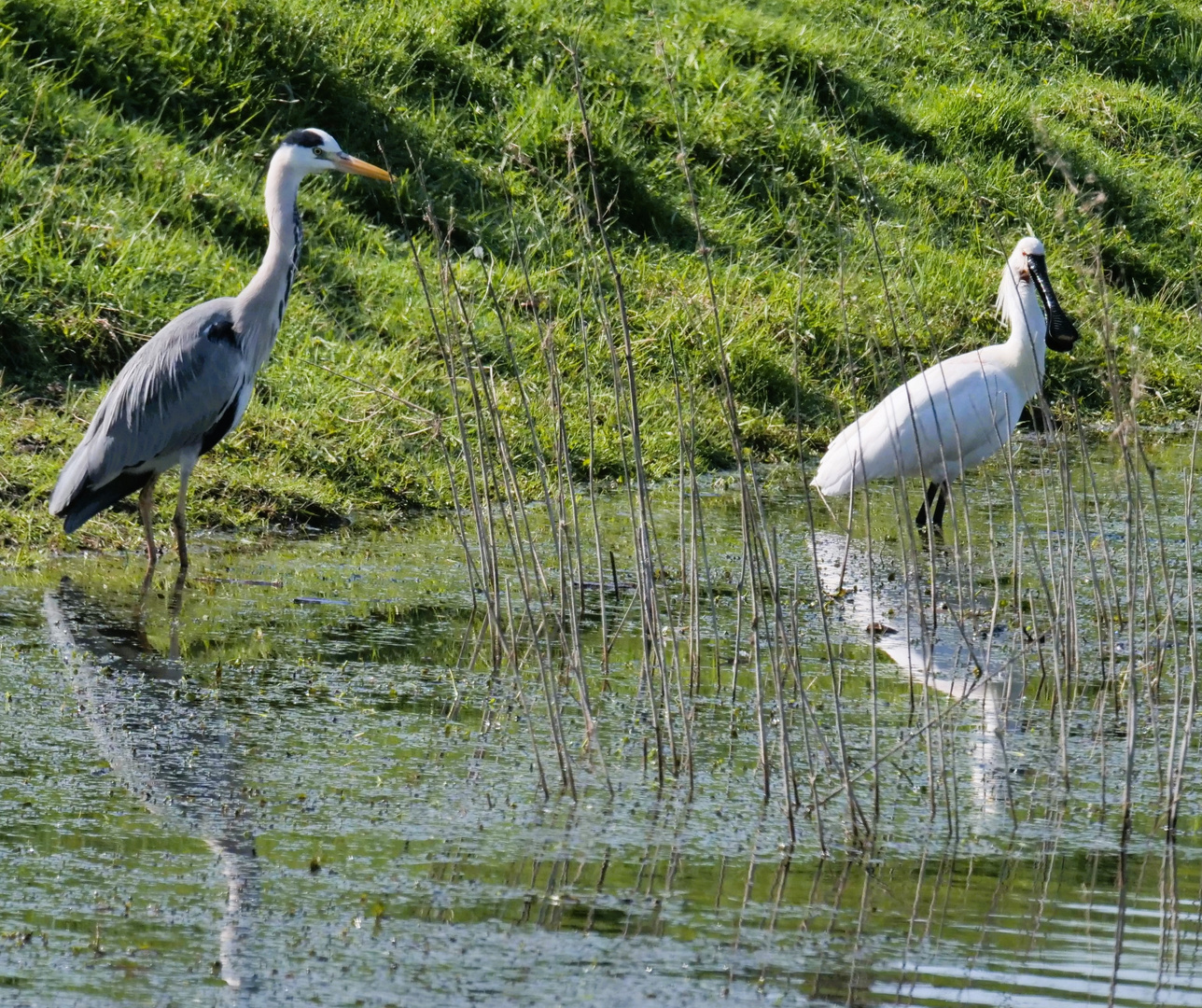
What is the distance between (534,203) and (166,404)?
2576mm

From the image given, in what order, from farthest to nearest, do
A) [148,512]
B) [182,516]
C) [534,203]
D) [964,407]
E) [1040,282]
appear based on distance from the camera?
[534,203], [1040,282], [964,407], [148,512], [182,516]

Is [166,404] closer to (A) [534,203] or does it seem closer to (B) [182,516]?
(B) [182,516]

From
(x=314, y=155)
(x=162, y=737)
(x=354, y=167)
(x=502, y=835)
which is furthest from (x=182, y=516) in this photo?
(x=502, y=835)

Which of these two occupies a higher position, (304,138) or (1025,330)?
(1025,330)

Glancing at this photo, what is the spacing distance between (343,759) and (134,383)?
9.61ft

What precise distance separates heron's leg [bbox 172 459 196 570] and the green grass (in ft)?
1.10

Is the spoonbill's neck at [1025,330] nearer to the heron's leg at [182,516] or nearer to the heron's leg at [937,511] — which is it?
the heron's leg at [937,511]

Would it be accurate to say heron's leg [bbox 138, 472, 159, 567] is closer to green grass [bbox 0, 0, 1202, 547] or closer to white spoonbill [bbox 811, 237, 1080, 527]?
green grass [bbox 0, 0, 1202, 547]

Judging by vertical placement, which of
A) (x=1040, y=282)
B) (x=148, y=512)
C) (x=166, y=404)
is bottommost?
(x=148, y=512)

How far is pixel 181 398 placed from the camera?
6.95 metres

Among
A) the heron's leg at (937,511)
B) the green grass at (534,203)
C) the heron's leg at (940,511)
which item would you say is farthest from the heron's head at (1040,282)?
the heron's leg at (940,511)

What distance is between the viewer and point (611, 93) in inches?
445

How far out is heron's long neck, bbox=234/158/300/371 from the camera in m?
7.24

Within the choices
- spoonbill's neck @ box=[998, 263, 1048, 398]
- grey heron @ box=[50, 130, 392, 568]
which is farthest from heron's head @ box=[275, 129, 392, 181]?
spoonbill's neck @ box=[998, 263, 1048, 398]
